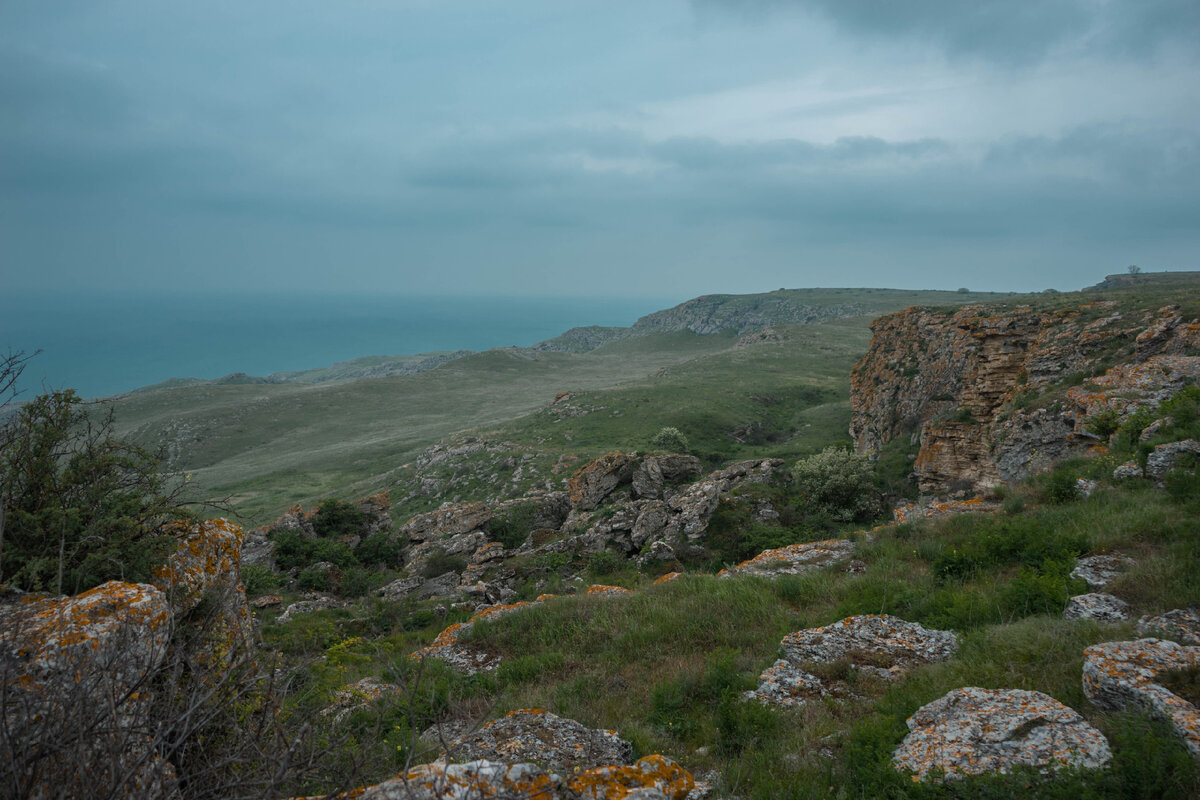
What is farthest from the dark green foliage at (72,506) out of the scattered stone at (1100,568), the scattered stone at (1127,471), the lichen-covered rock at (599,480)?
the lichen-covered rock at (599,480)

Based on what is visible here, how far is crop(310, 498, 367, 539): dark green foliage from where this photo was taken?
22.2 meters

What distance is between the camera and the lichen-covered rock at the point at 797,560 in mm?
9883

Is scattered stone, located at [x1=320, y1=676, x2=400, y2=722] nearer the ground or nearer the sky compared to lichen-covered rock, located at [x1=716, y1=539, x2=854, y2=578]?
nearer the sky

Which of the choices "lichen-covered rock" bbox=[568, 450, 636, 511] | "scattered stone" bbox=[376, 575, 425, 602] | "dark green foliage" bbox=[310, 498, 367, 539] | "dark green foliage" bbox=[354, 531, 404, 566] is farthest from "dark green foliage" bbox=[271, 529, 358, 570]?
"lichen-covered rock" bbox=[568, 450, 636, 511]

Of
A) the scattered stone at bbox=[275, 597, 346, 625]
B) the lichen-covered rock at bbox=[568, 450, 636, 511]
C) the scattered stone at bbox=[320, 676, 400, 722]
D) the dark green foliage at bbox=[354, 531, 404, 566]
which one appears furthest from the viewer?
the lichen-covered rock at bbox=[568, 450, 636, 511]

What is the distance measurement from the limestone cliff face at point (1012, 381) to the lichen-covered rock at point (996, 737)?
40.1ft

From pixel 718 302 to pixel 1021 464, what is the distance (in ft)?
552

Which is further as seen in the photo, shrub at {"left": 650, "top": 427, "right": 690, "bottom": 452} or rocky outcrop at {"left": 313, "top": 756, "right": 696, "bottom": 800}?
shrub at {"left": 650, "top": 427, "right": 690, "bottom": 452}

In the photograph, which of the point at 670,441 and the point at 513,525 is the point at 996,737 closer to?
the point at 513,525

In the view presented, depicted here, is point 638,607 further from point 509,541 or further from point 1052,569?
point 509,541

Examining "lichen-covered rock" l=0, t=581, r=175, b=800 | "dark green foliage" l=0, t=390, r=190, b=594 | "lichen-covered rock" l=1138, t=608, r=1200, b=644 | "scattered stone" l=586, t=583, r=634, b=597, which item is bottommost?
"scattered stone" l=586, t=583, r=634, b=597

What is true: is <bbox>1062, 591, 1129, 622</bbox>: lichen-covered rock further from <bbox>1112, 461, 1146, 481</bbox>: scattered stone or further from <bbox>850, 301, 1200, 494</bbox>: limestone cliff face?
<bbox>850, 301, 1200, 494</bbox>: limestone cliff face

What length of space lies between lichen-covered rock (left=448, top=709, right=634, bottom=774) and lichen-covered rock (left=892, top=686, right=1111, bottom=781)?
2.44m

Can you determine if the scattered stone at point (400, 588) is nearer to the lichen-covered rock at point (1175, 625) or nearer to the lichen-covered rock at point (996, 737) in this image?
the lichen-covered rock at point (996, 737)
